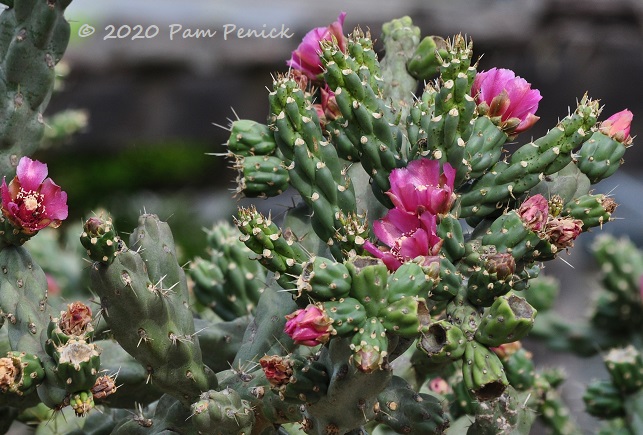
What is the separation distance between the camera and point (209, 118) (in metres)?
11.3

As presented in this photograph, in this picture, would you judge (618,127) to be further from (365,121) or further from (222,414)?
(222,414)

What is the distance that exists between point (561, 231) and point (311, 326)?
1.93ft

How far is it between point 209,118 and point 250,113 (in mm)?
581

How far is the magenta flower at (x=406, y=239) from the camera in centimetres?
198

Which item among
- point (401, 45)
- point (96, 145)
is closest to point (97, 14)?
point (96, 145)

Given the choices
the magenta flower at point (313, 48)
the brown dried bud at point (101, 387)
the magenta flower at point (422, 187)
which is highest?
the magenta flower at point (313, 48)

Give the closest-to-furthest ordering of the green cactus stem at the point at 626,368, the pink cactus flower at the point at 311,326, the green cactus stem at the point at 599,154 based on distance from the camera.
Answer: the pink cactus flower at the point at 311,326, the green cactus stem at the point at 599,154, the green cactus stem at the point at 626,368

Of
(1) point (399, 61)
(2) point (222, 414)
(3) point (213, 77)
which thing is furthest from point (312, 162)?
(3) point (213, 77)

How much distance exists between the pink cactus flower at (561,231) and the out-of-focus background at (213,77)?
761 cm

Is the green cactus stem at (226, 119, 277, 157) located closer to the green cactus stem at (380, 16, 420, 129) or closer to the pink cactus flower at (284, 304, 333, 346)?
the green cactus stem at (380, 16, 420, 129)

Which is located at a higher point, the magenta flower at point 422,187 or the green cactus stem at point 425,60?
the green cactus stem at point 425,60

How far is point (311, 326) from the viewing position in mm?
1771

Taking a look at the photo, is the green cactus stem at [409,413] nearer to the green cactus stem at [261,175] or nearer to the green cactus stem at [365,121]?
the green cactus stem at [365,121]

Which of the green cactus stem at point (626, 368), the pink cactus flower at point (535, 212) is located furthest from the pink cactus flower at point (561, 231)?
the green cactus stem at point (626, 368)
